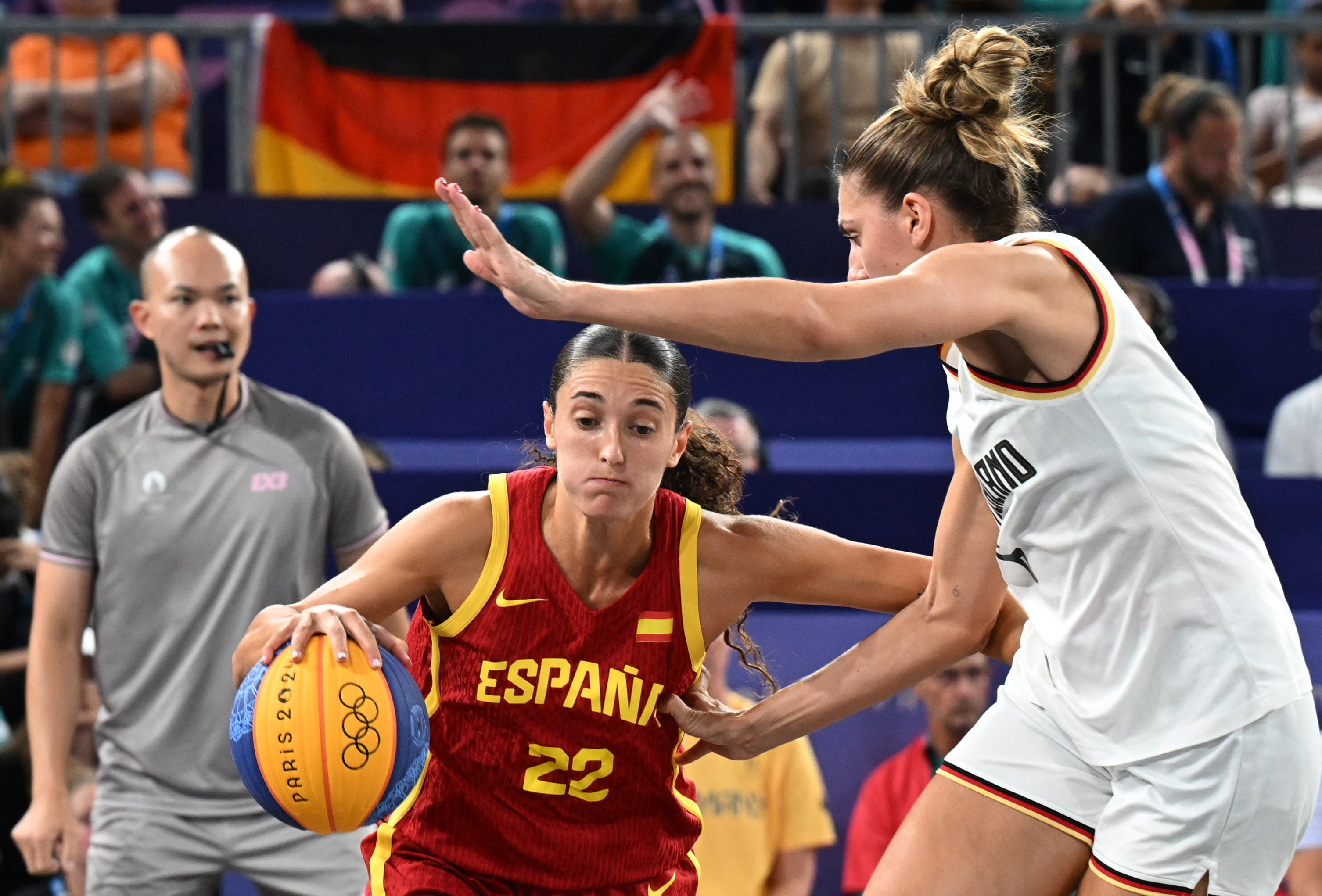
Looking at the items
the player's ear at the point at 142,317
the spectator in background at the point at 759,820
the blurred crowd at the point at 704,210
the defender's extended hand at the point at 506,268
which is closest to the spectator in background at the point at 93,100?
the blurred crowd at the point at 704,210

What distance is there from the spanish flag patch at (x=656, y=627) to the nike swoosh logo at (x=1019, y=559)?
64 cm

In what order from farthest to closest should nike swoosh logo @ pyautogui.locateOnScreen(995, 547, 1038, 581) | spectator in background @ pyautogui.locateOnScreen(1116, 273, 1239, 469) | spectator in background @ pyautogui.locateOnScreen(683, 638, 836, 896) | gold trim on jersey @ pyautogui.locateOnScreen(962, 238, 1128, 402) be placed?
spectator in background @ pyautogui.locateOnScreen(1116, 273, 1239, 469), spectator in background @ pyautogui.locateOnScreen(683, 638, 836, 896), nike swoosh logo @ pyautogui.locateOnScreen(995, 547, 1038, 581), gold trim on jersey @ pyautogui.locateOnScreen(962, 238, 1128, 402)

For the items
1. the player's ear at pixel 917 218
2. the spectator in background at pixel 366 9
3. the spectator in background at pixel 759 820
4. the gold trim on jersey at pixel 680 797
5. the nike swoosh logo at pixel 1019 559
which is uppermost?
the spectator in background at pixel 366 9

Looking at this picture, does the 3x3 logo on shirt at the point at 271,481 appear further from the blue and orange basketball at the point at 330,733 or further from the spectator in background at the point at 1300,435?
the spectator in background at the point at 1300,435

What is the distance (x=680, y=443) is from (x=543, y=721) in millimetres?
586

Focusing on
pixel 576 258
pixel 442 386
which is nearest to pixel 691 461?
pixel 442 386

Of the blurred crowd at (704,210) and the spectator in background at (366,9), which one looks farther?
the spectator in background at (366,9)

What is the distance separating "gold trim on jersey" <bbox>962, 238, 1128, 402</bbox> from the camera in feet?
7.72

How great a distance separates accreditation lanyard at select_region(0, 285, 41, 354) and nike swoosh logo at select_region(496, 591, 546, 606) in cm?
423

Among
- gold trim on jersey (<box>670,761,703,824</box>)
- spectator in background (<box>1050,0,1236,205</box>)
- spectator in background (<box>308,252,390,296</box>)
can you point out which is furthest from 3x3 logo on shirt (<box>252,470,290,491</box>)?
spectator in background (<box>1050,0,1236,205</box>)

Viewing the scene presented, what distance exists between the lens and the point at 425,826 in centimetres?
293

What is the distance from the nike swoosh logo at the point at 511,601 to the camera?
289 cm

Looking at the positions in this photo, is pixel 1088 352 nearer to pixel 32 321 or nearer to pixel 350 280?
pixel 350 280

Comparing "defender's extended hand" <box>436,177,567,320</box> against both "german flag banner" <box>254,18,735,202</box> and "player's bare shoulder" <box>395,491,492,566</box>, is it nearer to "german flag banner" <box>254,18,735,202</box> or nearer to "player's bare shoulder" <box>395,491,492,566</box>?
"player's bare shoulder" <box>395,491,492,566</box>
